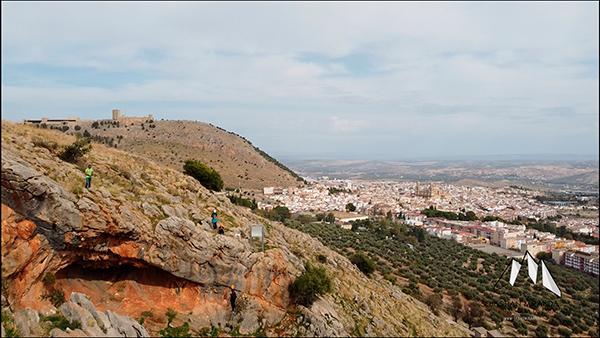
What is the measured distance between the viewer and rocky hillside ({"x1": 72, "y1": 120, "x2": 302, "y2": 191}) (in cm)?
5919

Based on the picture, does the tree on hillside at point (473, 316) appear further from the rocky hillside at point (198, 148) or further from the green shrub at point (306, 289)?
the rocky hillside at point (198, 148)

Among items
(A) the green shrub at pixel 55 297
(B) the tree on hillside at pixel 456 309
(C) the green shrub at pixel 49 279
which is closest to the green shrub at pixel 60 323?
(A) the green shrub at pixel 55 297

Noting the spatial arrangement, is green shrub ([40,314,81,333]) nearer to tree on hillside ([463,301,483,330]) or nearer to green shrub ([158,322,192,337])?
green shrub ([158,322,192,337])

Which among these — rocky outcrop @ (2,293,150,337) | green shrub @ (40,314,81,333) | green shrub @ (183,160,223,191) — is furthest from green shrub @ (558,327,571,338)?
green shrub @ (40,314,81,333)

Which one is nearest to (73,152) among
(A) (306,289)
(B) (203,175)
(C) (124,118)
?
(A) (306,289)

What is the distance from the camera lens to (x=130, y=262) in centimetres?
1001

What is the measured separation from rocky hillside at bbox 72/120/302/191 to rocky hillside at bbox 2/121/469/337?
42242 mm

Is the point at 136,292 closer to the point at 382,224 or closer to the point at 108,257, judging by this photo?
the point at 108,257

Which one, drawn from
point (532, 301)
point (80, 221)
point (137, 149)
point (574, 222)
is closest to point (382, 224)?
point (532, 301)

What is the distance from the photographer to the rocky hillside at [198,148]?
59.2 metres

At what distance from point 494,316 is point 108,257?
22615 millimetres

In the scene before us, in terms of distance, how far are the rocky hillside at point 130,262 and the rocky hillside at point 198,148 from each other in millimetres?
42242

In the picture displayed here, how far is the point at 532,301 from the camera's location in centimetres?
2586

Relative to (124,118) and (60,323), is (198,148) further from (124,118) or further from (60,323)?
(60,323)
